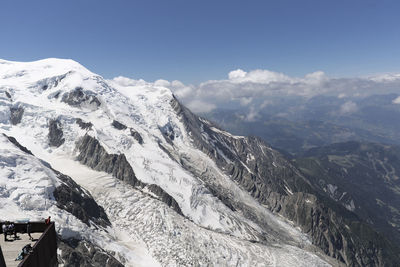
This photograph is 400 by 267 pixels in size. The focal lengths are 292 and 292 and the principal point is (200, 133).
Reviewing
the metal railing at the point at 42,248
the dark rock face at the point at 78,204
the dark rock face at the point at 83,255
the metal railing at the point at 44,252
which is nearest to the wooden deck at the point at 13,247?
the metal railing at the point at 42,248

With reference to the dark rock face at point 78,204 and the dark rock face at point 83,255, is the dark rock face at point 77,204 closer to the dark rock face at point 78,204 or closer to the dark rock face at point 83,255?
the dark rock face at point 78,204

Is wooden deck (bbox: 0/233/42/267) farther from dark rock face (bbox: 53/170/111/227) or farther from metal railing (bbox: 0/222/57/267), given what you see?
dark rock face (bbox: 53/170/111/227)

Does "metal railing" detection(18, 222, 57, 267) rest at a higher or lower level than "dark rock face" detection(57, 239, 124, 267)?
higher

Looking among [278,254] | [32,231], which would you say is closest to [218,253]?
[278,254]

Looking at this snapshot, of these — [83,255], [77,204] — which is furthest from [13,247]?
[77,204]

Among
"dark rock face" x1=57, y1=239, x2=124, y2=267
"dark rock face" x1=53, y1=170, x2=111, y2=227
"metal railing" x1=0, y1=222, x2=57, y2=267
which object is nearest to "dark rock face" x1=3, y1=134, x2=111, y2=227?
"dark rock face" x1=53, y1=170, x2=111, y2=227

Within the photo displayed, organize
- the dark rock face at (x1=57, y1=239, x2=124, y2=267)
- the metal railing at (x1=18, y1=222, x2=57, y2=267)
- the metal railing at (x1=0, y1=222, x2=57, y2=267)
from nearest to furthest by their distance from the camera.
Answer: the metal railing at (x1=18, y1=222, x2=57, y2=267)
the metal railing at (x1=0, y1=222, x2=57, y2=267)
the dark rock face at (x1=57, y1=239, x2=124, y2=267)
